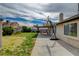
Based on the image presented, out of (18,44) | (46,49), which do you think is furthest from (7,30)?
(46,49)

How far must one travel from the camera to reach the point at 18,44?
855cm

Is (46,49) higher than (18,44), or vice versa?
(18,44)

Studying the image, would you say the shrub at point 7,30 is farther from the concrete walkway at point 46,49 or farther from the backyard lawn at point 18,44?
the concrete walkway at point 46,49

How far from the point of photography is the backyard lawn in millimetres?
8094

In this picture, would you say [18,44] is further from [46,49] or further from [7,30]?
[46,49]

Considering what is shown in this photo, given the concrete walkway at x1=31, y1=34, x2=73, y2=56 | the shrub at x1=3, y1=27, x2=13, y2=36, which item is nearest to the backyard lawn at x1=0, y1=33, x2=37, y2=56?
the shrub at x1=3, y1=27, x2=13, y2=36

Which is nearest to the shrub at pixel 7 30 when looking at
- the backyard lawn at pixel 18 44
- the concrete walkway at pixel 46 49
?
the backyard lawn at pixel 18 44

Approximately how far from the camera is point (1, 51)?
8.10 m

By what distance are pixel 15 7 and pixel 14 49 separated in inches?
90.4

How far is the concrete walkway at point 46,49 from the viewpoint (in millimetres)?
7715

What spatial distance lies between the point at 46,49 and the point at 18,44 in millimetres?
1609

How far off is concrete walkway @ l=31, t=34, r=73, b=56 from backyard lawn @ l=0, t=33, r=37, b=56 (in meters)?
0.37

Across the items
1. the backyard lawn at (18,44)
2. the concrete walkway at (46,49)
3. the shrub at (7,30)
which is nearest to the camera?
the concrete walkway at (46,49)

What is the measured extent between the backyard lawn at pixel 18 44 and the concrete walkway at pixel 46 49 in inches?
14.4
